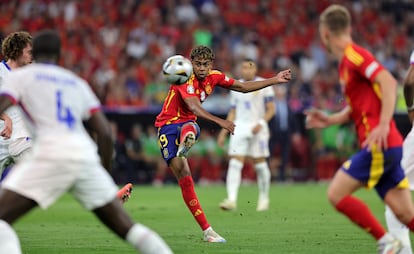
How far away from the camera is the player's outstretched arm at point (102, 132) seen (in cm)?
709

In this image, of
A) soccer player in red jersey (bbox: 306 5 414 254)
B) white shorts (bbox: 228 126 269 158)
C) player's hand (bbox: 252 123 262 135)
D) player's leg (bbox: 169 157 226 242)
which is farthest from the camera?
player's hand (bbox: 252 123 262 135)

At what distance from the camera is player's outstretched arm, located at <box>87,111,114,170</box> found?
709 cm

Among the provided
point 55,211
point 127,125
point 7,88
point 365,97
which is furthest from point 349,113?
point 127,125

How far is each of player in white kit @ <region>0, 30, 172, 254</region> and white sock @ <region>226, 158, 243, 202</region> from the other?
9315 millimetres

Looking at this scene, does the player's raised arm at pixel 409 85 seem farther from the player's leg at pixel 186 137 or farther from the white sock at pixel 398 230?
the player's leg at pixel 186 137

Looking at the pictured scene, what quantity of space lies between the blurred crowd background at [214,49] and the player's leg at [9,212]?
50.3 feet

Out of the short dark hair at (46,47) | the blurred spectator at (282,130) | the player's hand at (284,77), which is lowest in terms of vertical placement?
the blurred spectator at (282,130)

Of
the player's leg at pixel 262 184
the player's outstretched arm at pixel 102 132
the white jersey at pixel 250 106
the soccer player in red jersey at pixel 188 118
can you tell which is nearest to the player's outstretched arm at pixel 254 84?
the soccer player in red jersey at pixel 188 118

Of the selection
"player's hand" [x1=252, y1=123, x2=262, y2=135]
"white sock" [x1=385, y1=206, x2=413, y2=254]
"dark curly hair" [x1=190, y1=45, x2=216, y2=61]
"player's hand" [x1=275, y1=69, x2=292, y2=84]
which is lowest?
"player's hand" [x1=252, y1=123, x2=262, y2=135]

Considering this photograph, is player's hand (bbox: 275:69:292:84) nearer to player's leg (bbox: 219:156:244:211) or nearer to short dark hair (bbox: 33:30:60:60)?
short dark hair (bbox: 33:30:60:60)

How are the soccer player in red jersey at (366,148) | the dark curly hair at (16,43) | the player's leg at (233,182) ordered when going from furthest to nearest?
the player's leg at (233,182) < the dark curly hair at (16,43) < the soccer player in red jersey at (366,148)

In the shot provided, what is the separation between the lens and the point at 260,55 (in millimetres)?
29391

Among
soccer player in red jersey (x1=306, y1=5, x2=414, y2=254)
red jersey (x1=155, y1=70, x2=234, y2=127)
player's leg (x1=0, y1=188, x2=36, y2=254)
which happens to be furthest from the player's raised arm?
player's leg (x1=0, y1=188, x2=36, y2=254)

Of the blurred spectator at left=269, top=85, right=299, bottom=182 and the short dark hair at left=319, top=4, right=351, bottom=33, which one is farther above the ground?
the short dark hair at left=319, top=4, right=351, bottom=33
